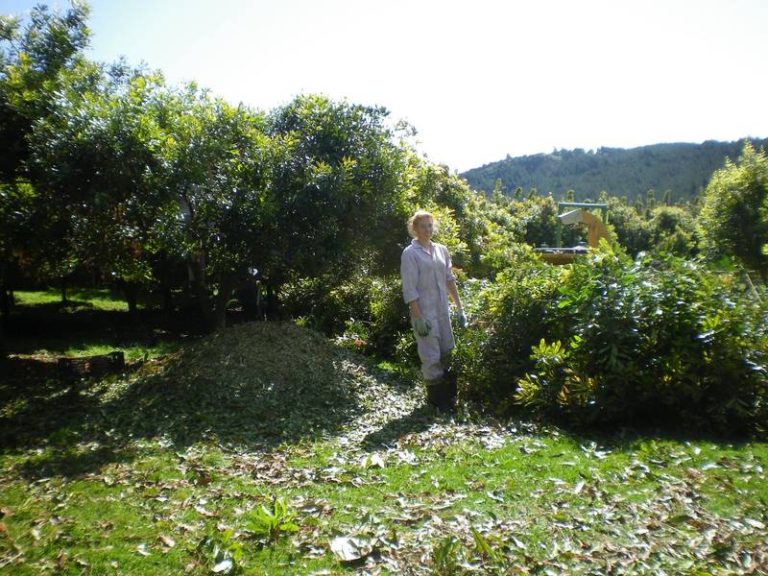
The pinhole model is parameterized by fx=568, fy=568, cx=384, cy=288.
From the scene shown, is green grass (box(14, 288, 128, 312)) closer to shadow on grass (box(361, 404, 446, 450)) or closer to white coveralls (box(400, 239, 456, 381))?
white coveralls (box(400, 239, 456, 381))

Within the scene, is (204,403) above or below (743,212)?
below

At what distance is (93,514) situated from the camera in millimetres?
3549

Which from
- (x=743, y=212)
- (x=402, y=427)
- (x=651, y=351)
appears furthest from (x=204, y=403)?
(x=743, y=212)

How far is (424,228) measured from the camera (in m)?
6.09

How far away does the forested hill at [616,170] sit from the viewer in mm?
66312

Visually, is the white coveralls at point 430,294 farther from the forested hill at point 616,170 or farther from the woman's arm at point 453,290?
the forested hill at point 616,170

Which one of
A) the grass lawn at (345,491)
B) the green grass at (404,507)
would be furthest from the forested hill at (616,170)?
the green grass at (404,507)

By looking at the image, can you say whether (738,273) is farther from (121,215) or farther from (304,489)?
(121,215)

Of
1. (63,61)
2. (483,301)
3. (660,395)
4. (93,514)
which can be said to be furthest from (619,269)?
(63,61)

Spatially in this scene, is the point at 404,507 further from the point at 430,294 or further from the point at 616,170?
the point at 616,170

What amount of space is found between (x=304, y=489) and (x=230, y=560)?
3.37 feet

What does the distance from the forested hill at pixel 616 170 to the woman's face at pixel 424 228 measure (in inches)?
2381

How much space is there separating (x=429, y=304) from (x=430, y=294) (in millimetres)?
114

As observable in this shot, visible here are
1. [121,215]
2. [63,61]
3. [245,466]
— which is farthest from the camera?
[63,61]
